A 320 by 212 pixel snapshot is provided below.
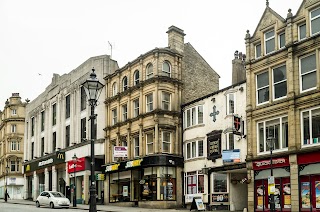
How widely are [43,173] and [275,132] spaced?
1566 inches

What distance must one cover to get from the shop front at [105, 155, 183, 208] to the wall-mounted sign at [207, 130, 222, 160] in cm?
390

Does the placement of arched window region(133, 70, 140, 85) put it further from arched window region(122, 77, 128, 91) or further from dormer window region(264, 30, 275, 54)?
dormer window region(264, 30, 275, 54)

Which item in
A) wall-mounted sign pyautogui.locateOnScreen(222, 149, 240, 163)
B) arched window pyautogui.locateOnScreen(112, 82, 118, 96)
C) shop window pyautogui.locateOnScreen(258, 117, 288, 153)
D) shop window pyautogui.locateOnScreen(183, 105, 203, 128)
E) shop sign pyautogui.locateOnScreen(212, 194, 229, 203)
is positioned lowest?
shop sign pyautogui.locateOnScreen(212, 194, 229, 203)

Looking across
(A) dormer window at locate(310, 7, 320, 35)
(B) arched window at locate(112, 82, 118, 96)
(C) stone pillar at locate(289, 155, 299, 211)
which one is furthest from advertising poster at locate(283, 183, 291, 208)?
(B) arched window at locate(112, 82, 118, 96)

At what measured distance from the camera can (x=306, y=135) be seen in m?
28.9

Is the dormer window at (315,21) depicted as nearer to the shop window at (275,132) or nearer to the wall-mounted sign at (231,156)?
the shop window at (275,132)

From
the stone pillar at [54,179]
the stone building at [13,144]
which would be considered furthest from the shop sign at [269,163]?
the stone building at [13,144]

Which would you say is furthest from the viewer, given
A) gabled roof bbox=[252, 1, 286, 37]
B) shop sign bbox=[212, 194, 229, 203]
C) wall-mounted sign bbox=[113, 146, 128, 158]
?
wall-mounted sign bbox=[113, 146, 128, 158]

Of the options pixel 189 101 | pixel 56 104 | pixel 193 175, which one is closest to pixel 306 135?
pixel 193 175

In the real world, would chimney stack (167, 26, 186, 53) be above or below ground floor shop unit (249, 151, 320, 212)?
above

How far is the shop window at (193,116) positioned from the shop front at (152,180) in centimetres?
314

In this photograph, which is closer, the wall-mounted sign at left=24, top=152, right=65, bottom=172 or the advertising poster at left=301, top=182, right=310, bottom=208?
the advertising poster at left=301, top=182, right=310, bottom=208

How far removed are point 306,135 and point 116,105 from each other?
21883 mm

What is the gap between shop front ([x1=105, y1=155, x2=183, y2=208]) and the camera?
1563 inches
